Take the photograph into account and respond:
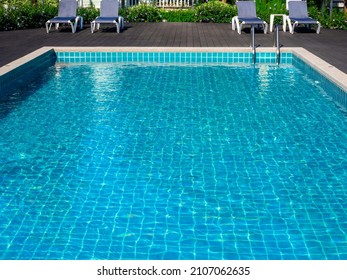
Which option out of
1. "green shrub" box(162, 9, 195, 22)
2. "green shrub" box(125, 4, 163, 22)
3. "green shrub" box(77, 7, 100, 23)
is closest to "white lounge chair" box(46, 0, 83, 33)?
"green shrub" box(77, 7, 100, 23)

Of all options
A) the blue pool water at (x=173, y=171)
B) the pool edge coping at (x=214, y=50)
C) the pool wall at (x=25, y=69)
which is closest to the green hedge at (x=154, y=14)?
the pool edge coping at (x=214, y=50)

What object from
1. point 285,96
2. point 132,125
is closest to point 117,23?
point 285,96

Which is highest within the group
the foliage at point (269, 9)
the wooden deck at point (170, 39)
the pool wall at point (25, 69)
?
the foliage at point (269, 9)

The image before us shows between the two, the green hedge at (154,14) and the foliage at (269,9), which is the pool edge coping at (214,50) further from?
the foliage at (269,9)

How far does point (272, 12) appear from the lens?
1858 cm

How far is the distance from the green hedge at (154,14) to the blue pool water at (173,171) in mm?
7130

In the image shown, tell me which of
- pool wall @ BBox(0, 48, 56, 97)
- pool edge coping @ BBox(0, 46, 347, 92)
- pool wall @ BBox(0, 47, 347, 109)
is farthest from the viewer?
pool wall @ BBox(0, 47, 347, 109)

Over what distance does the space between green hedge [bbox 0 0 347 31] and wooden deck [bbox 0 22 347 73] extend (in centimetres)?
53

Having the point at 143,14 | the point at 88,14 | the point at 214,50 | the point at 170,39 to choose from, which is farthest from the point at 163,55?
the point at 143,14

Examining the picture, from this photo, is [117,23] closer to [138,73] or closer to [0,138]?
[138,73]

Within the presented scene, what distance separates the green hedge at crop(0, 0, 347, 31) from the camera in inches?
702

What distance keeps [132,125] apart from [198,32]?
862cm

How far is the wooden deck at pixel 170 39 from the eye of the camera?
1366 cm

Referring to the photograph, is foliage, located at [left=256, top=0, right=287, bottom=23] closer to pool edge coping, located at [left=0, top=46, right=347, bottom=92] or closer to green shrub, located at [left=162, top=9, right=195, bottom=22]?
green shrub, located at [left=162, top=9, right=195, bottom=22]
